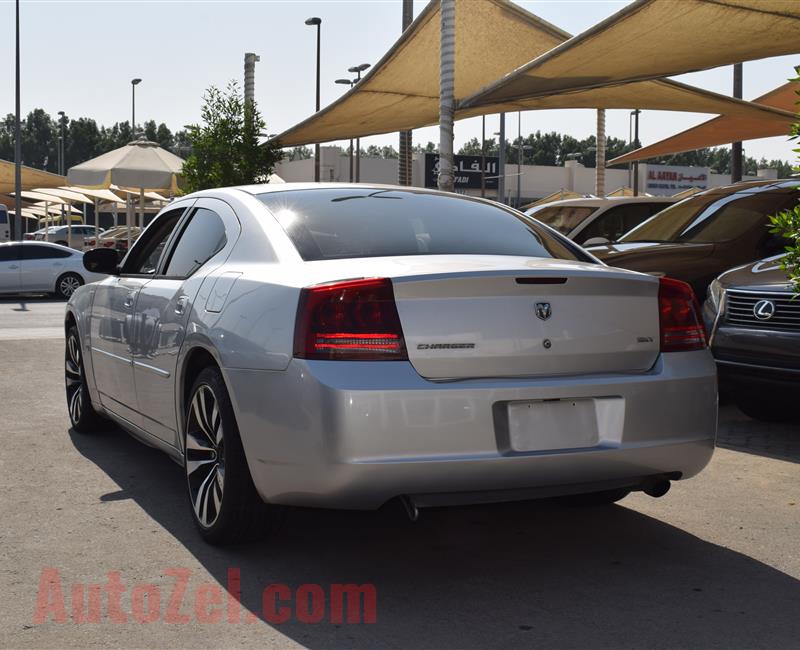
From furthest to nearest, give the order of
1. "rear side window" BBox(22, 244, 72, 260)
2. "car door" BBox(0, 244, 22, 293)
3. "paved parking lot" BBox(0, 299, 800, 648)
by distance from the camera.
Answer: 1. "rear side window" BBox(22, 244, 72, 260)
2. "car door" BBox(0, 244, 22, 293)
3. "paved parking lot" BBox(0, 299, 800, 648)

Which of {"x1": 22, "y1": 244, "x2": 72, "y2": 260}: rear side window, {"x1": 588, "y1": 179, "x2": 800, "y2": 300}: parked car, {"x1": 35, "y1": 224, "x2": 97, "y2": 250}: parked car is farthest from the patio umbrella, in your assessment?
{"x1": 35, "y1": 224, "x2": 97, "y2": 250}: parked car

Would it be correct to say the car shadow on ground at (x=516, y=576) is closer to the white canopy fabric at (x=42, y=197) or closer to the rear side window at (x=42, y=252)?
the rear side window at (x=42, y=252)

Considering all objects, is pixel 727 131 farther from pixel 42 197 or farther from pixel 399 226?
pixel 42 197

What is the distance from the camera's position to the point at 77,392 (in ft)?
23.7

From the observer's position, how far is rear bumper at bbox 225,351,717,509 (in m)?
3.78

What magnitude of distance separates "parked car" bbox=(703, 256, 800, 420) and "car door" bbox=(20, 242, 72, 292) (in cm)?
1932

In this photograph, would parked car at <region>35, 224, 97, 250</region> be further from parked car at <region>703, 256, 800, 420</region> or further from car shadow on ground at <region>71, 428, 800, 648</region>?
car shadow on ground at <region>71, 428, 800, 648</region>

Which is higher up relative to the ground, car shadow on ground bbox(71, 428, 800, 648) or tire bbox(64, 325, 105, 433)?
tire bbox(64, 325, 105, 433)

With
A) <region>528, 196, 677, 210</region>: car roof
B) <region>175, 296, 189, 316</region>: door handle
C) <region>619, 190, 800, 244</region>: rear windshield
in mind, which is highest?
<region>528, 196, 677, 210</region>: car roof

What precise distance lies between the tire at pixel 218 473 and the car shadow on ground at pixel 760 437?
3.73 m

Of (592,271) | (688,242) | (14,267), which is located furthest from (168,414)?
(14,267)

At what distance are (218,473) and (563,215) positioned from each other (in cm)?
961

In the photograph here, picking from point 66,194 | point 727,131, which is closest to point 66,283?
point 66,194

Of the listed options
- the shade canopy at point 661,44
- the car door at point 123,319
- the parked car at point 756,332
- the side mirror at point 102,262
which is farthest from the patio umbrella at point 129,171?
the parked car at point 756,332
